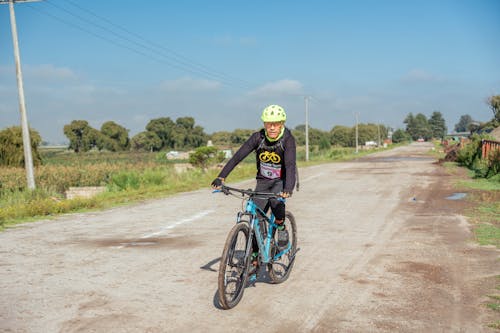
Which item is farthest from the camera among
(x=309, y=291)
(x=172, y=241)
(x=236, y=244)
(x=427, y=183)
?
(x=427, y=183)

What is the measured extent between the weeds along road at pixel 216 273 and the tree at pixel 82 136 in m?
138

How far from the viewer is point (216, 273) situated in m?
5.95

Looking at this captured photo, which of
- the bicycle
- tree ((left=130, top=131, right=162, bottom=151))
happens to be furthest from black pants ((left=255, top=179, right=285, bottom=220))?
tree ((left=130, top=131, right=162, bottom=151))

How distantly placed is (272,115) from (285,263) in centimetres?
196

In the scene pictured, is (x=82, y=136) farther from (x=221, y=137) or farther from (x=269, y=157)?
(x=269, y=157)

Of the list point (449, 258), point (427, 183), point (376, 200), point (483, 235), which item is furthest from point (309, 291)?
point (427, 183)

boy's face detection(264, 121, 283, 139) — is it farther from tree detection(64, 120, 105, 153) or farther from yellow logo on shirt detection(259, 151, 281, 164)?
tree detection(64, 120, 105, 153)

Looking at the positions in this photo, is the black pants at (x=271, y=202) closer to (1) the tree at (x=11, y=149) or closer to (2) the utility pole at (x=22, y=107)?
(2) the utility pole at (x=22, y=107)

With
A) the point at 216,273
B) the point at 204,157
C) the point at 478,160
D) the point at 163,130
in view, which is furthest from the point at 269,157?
the point at 163,130

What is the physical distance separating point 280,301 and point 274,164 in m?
1.57

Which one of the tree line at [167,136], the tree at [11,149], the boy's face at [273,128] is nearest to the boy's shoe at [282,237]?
the boy's face at [273,128]

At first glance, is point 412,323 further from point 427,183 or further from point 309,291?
point 427,183

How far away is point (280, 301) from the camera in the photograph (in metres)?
4.89

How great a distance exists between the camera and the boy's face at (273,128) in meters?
5.20
